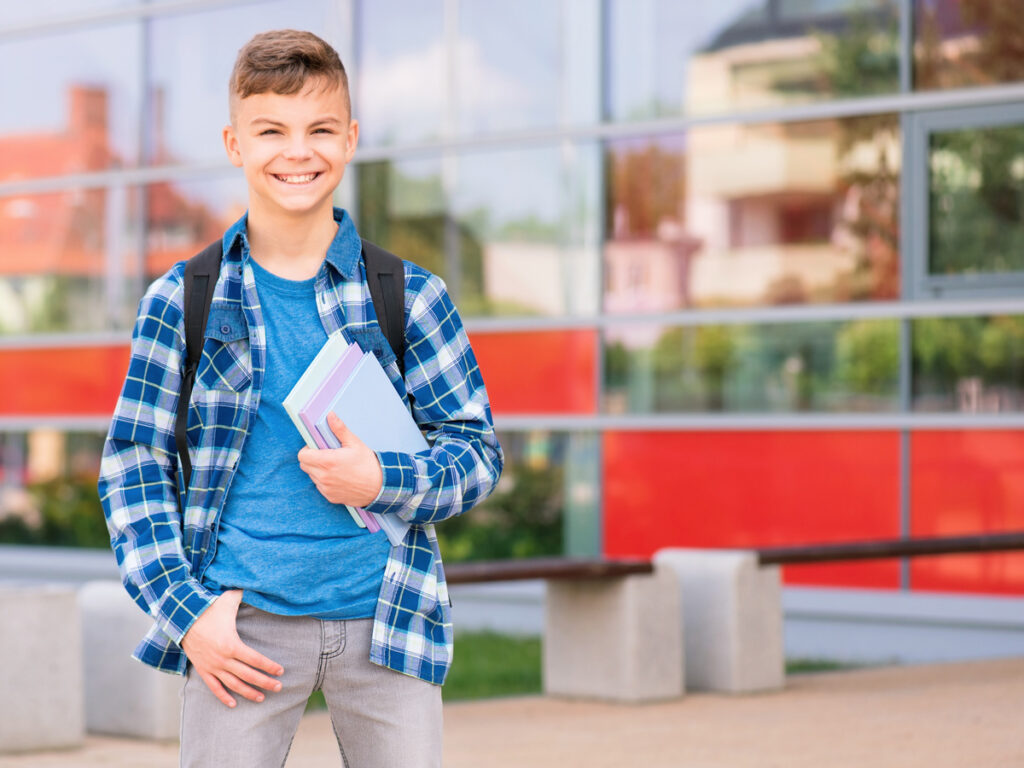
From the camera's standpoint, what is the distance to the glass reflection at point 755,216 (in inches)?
450

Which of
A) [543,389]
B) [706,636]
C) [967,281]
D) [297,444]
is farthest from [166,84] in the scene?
[297,444]

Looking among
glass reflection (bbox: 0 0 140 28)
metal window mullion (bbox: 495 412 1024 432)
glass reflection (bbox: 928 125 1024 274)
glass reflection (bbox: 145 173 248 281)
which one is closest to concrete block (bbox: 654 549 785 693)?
metal window mullion (bbox: 495 412 1024 432)

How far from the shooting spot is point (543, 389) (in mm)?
12984

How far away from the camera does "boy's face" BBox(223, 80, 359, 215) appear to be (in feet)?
8.84

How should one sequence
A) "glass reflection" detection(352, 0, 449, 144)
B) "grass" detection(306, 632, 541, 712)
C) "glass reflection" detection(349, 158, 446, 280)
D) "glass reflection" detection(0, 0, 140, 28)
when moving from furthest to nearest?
"glass reflection" detection(0, 0, 140, 28) < "glass reflection" detection(352, 0, 449, 144) < "glass reflection" detection(349, 158, 446, 280) < "grass" detection(306, 632, 541, 712)

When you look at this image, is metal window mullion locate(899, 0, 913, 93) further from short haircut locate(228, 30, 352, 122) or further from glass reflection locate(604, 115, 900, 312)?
short haircut locate(228, 30, 352, 122)

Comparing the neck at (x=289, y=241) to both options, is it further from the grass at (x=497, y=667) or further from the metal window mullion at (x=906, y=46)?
the metal window mullion at (x=906, y=46)

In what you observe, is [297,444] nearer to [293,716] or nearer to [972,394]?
[293,716]

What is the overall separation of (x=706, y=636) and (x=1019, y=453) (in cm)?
299

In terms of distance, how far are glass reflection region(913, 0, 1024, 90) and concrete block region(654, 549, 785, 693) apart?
13.2 feet

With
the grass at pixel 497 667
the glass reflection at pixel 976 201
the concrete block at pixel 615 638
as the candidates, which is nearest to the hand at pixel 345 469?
the concrete block at pixel 615 638

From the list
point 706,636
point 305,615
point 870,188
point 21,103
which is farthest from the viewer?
point 21,103

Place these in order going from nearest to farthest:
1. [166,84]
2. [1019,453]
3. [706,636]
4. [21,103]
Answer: [706,636] < [1019,453] < [166,84] < [21,103]

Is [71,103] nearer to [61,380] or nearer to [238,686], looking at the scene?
[61,380]
